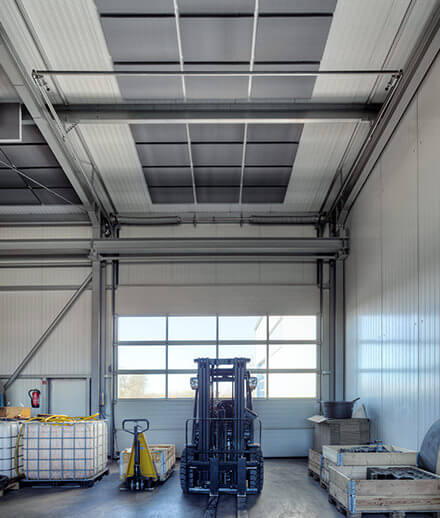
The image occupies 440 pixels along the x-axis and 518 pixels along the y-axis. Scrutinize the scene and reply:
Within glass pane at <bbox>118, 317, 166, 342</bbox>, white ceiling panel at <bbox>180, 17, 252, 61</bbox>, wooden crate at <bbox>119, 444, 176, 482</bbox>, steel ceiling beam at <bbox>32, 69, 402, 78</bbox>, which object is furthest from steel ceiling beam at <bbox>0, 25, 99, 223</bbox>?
wooden crate at <bbox>119, 444, 176, 482</bbox>

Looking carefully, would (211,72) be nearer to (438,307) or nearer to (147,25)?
(147,25)

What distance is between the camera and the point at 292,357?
14.3 meters

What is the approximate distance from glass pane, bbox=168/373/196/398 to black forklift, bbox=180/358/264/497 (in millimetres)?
3783

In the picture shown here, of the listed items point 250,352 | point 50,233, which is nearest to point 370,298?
point 250,352

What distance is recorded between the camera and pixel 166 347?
1430 centimetres

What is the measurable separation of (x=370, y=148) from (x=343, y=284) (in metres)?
4.19

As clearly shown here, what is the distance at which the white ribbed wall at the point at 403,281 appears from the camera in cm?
809

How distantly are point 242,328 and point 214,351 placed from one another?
37.8 inches

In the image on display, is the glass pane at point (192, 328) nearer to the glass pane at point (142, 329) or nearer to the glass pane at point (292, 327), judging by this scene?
the glass pane at point (142, 329)

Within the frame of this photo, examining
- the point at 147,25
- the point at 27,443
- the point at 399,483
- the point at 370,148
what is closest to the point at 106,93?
the point at 147,25

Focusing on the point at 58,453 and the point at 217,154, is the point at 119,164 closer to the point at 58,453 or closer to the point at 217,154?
the point at 217,154

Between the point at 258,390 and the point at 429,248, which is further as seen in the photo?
the point at 258,390

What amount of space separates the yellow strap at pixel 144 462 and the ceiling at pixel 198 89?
5805 mm

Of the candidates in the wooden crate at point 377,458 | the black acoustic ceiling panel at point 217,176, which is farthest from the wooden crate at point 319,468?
the black acoustic ceiling panel at point 217,176
